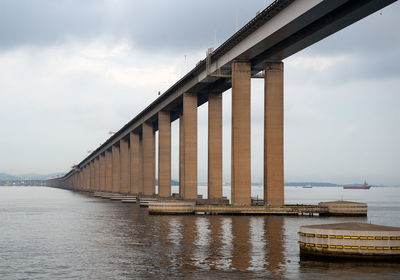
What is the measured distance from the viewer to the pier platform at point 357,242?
33.3 m

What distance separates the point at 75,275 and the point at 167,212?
48145 mm

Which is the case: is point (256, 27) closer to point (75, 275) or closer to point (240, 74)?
point (240, 74)

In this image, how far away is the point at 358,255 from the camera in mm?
33594

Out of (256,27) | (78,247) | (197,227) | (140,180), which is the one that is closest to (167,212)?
(197,227)

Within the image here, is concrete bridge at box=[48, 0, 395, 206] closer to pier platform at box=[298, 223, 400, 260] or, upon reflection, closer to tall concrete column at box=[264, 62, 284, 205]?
tall concrete column at box=[264, 62, 284, 205]

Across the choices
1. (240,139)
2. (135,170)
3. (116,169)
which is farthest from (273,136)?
(116,169)

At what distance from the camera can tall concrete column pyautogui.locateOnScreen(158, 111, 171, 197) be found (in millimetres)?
123562

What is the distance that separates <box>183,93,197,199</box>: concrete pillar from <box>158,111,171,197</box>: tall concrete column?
21022 mm

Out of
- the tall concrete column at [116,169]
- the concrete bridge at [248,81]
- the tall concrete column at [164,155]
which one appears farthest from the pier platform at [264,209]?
the tall concrete column at [116,169]

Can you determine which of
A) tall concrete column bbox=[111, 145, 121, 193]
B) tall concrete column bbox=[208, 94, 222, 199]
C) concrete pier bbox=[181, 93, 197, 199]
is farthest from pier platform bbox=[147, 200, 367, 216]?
tall concrete column bbox=[111, 145, 121, 193]

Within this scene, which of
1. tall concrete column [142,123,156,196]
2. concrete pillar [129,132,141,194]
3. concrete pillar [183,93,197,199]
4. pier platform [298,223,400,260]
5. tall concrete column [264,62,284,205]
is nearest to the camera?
pier platform [298,223,400,260]

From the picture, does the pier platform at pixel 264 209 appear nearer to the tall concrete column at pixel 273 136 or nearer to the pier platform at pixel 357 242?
the tall concrete column at pixel 273 136

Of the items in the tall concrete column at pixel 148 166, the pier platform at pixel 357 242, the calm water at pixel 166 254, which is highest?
the tall concrete column at pixel 148 166

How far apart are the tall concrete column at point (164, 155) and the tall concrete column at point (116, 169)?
6123 cm
